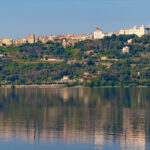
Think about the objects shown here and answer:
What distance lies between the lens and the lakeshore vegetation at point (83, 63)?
135 metres

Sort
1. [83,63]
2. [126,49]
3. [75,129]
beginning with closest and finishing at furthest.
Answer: [75,129]
[83,63]
[126,49]

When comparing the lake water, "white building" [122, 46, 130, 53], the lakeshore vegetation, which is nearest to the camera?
the lake water

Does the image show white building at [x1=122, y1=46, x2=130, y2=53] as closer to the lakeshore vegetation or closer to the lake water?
the lakeshore vegetation

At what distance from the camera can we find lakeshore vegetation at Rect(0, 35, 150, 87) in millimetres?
135125

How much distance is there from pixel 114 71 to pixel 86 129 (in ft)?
340

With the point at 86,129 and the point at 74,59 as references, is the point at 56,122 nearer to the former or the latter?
the point at 86,129

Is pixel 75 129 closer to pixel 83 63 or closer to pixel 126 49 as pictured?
pixel 83 63

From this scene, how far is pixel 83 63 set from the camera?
519 feet

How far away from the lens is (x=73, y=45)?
19738 cm

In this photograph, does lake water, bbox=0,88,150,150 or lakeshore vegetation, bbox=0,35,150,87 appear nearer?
lake water, bbox=0,88,150,150

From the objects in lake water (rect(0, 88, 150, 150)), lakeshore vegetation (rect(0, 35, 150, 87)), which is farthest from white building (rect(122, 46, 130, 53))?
lake water (rect(0, 88, 150, 150))

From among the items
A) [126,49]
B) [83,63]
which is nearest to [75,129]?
[83,63]

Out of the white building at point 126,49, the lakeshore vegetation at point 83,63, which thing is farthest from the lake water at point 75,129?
the white building at point 126,49

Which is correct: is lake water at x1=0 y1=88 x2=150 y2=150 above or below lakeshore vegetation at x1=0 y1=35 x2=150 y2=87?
below
